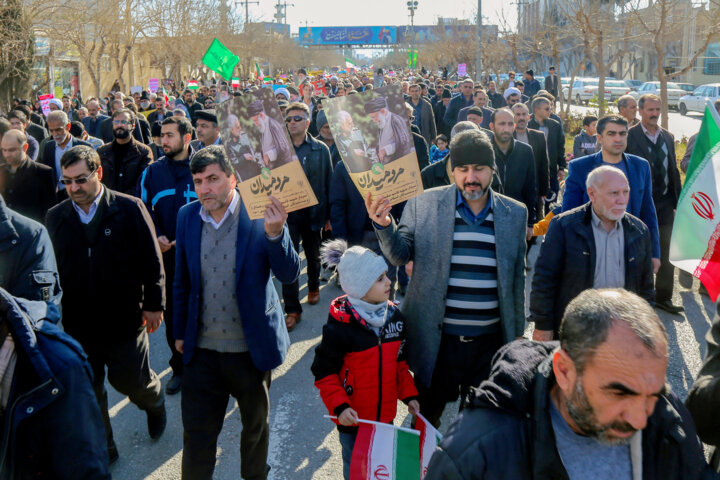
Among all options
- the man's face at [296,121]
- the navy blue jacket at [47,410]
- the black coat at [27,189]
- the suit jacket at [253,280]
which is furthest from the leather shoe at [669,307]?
the black coat at [27,189]

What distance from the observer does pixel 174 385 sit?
5.30 meters

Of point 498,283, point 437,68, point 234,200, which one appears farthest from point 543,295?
point 437,68

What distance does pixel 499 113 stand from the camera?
6.32m

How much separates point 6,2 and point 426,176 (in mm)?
16713

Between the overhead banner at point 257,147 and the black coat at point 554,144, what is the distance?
21.3 ft

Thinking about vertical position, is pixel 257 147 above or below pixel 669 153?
above

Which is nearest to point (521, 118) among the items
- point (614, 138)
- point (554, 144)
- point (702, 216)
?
point (554, 144)

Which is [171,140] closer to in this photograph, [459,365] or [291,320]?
[291,320]

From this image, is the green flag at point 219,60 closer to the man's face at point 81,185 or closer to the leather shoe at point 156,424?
the man's face at point 81,185

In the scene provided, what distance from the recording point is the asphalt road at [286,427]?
416 cm

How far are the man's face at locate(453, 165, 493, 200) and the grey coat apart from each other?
0.28 feet

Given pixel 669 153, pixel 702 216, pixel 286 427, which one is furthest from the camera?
pixel 669 153

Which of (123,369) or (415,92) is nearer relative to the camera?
(123,369)

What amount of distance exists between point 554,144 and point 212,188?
6645mm
